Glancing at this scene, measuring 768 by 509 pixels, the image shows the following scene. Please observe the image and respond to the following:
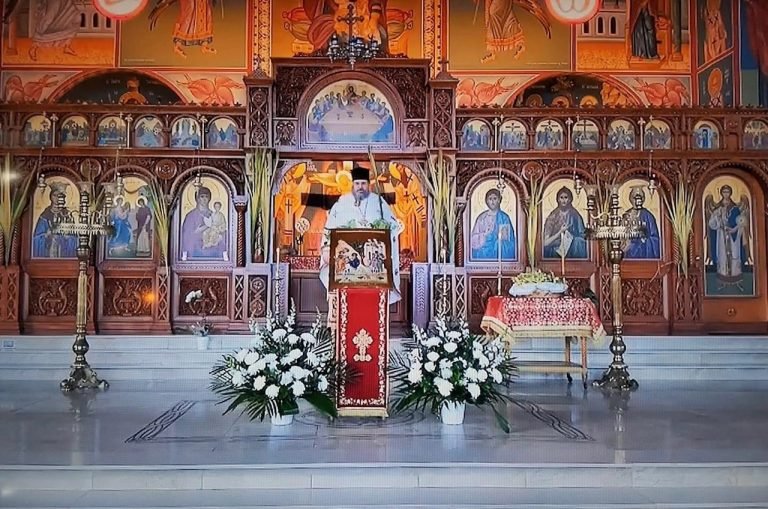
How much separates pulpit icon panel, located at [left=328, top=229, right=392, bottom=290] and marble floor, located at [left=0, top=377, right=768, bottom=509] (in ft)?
4.84

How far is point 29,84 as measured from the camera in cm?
1588

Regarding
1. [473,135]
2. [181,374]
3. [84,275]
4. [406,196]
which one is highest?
[473,135]

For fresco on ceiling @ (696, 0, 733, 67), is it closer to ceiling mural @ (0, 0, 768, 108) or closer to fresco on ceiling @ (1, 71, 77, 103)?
ceiling mural @ (0, 0, 768, 108)

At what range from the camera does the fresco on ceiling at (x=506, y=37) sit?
1639cm

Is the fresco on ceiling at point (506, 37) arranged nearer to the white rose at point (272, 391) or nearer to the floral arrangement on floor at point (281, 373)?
the floral arrangement on floor at point (281, 373)

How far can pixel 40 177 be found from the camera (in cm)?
1280

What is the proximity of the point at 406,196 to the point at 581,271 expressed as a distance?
152 inches

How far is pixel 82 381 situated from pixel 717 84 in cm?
1353

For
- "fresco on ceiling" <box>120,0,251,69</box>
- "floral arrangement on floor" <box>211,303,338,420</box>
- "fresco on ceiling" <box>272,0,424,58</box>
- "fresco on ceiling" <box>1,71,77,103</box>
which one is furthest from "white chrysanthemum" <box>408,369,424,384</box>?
"fresco on ceiling" <box>1,71,77,103</box>

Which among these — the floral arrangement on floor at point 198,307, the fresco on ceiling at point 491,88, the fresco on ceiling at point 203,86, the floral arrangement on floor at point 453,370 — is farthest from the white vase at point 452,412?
the fresco on ceiling at point 203,86

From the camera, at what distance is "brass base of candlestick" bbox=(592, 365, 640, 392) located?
998 centimetres

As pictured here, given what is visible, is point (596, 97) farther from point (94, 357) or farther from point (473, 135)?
point (94, 357)

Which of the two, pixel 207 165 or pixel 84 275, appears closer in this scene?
pixel 84 275

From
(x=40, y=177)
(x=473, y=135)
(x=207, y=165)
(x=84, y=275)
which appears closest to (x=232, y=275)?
(x=207, y=165)
